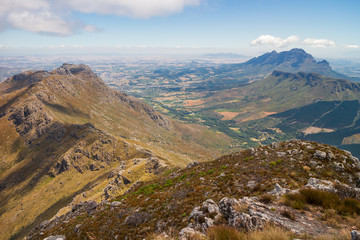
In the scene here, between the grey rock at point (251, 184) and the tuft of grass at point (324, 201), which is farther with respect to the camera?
the grey rock at point (251, 184)

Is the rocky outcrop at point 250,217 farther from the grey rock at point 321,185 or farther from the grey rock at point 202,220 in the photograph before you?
the grey rock at point 321,185

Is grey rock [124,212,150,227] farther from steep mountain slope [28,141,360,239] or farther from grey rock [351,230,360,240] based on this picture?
grey rock [351,230,360,240]

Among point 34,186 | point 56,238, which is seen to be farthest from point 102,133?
point 56,238

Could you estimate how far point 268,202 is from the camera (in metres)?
14.2

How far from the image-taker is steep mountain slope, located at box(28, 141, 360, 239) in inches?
440

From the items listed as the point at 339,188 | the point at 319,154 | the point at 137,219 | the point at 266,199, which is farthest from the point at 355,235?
the point at 137,219

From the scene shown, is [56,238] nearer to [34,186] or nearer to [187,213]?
[187,213]

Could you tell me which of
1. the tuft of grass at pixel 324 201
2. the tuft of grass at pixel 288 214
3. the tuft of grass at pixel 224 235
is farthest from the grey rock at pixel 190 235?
the tuft of grass at pixel 324 201

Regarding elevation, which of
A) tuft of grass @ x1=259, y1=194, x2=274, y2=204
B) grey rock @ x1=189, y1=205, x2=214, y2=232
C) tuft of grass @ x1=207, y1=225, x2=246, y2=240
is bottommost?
grey rock @ x1=189, y1=205, x2=214, y2=232

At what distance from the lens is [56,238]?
76.1ft

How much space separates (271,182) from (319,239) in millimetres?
11143

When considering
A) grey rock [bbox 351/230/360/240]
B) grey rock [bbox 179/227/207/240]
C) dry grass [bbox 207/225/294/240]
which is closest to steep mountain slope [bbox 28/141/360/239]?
grey rock [bbox 179/227/207/240]

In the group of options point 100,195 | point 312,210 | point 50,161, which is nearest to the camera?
point 312,210

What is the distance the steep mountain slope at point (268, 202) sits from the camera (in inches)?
440
